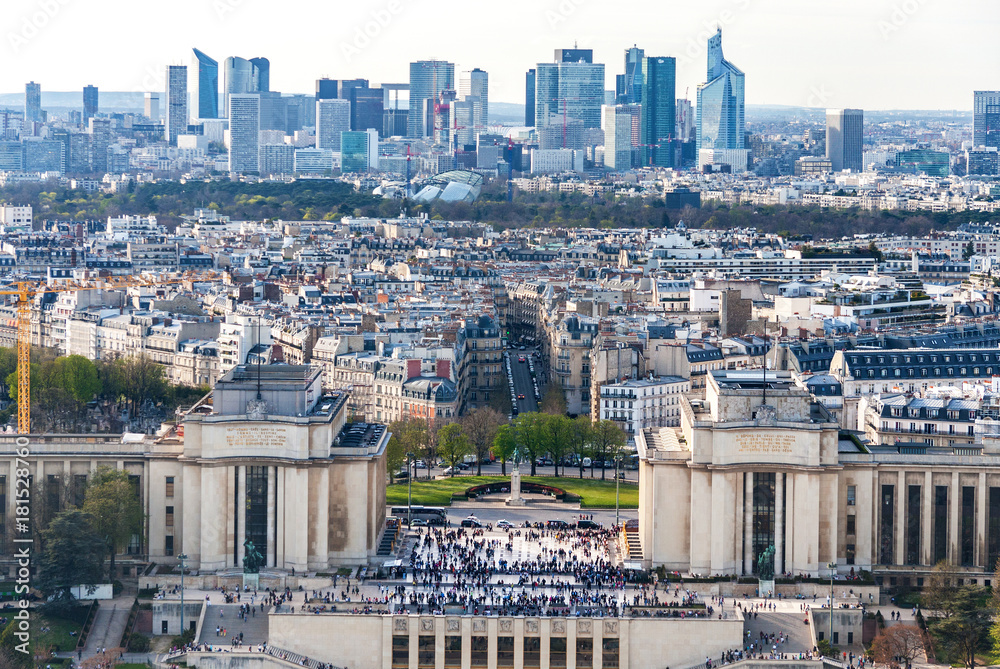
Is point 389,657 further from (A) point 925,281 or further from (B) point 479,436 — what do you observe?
(A) point 925,281

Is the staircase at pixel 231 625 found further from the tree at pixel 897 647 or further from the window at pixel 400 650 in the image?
the tree at pixel 897 647

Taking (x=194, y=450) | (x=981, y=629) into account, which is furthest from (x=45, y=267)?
(x=981, y=629)

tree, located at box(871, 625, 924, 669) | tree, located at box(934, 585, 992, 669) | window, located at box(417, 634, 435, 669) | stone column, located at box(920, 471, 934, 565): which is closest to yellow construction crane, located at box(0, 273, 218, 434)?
window, located at box(417, 634, 435, 669)

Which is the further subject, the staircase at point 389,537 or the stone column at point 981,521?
the staircase at point 389,537

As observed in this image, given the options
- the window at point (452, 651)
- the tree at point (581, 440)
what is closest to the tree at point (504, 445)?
the tree at point (581, 440)

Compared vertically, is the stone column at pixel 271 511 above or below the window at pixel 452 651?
above
